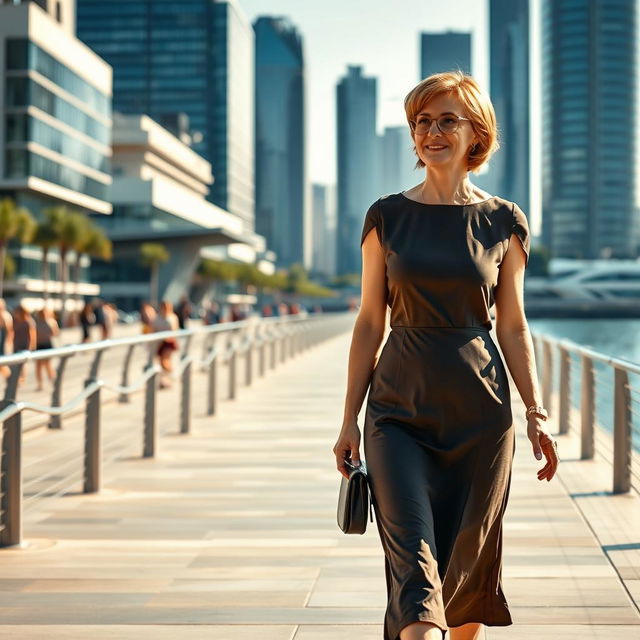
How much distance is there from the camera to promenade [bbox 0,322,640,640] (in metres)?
4.22

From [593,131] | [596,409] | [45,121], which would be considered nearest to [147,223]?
[45,121]

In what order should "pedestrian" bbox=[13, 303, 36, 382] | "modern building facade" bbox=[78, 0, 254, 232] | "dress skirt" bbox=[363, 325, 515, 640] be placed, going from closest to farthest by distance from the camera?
"dress skirt" bbox=[363, 325, 515, 640], "pedestrian" bbox=[13, 303, 36, 382], "modern building facade" bbox=[78, 0, 254, 232]

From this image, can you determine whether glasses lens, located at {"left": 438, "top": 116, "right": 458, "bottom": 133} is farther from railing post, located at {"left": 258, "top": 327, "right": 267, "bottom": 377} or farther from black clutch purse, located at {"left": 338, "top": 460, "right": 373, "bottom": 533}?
railing post, located at {"left": 258, "top": 327, "right": 267, "bottom": 377}

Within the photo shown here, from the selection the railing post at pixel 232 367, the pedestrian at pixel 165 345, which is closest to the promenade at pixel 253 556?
the pedestrian at pixel 165 345

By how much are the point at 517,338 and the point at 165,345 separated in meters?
10.0

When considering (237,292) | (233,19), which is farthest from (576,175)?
(237,292)

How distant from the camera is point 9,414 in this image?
5352 mm

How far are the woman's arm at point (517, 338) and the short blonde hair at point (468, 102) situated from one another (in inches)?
10.7

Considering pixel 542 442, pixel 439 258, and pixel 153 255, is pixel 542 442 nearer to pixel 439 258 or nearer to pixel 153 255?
pixel 439 258

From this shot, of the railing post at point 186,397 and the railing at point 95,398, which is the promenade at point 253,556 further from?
the railing post at point 186,397

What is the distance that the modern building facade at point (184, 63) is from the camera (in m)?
158

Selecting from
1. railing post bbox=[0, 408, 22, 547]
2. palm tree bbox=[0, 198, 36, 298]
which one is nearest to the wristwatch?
railing post bbox=[0, 408, 22, 547]

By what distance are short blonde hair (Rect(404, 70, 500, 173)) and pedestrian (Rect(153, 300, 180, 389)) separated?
7.92 meters

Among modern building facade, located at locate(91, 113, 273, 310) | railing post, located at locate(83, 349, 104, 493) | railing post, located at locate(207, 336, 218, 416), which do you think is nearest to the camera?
railing post, located at locate(83, 349, 104, 493)
